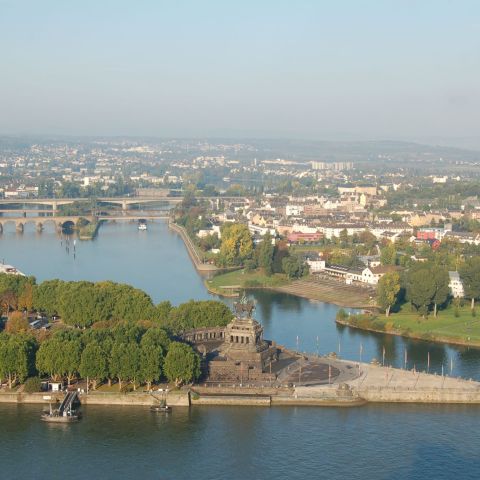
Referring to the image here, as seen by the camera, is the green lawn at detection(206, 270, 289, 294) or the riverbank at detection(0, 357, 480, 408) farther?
the green lawn at detection(206, 270, 289, 294)

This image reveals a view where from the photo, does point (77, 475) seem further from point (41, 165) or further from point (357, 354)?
point (41, 165)

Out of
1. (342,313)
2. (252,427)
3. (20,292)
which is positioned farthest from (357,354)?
(20,292)

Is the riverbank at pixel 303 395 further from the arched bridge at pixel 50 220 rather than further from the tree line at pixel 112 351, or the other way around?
the arched bridge at pixel 50 220

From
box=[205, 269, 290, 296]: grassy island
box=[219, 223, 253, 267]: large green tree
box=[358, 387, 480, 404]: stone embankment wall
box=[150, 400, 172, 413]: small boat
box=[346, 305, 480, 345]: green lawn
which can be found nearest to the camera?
box=[150, 400, 172, 413]: small boat

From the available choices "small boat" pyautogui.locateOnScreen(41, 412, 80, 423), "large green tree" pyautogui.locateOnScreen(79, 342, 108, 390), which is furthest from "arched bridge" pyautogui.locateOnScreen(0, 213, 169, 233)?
"small boat" pyautogui.locateOnScreen(41, 412, 80, 423)

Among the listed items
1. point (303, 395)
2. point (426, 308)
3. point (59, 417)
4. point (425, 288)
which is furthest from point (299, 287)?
point (59, 417)

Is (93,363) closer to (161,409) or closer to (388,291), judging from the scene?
(161,409)

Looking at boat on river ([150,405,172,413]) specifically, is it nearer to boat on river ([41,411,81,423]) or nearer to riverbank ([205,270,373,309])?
boat on river ([41,411,81,423])

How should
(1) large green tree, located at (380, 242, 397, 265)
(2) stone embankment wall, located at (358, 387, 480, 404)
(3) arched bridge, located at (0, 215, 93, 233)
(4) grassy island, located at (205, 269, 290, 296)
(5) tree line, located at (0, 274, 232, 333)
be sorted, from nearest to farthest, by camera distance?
(2) stone embankment wall, located at (358, 387, 480, 404) < (5) tree line, located at (0, 274, 232, 333) < (4) grassy island, located at (205, 269, 290, 296) < (1) large green tree, located at (380, 242, 397, 265) < (3) arched bridge, located at (0, 215, 93, 233)
